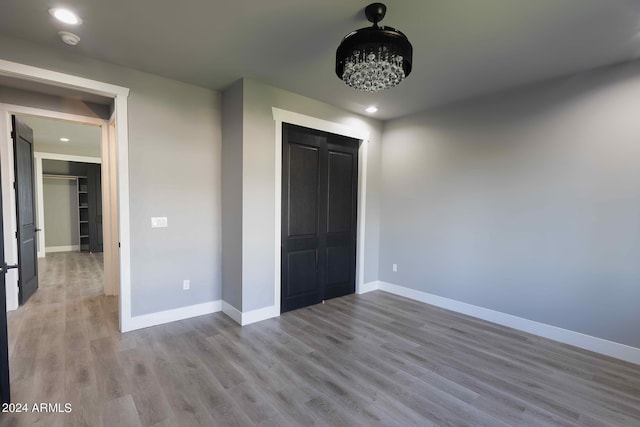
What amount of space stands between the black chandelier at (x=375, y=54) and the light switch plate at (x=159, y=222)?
2488 millimetres

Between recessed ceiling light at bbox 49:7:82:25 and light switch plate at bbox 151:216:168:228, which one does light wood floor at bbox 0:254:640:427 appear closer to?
light switch plate at bbox 151:216:168:228

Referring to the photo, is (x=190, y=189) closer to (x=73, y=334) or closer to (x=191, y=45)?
(x=191, y=45)

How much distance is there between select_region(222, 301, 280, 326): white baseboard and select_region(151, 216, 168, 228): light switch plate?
3.92 ft

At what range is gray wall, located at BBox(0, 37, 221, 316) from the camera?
309 cm

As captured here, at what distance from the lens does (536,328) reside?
3.24 metres

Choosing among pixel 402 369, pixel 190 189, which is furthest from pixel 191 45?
pixel 402 369

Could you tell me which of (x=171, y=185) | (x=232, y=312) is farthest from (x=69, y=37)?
(x=232, y=312)

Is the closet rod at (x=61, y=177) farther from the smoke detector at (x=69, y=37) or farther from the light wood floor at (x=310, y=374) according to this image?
the smoke detector at (x=69, y=37)

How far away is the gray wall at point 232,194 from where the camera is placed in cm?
332

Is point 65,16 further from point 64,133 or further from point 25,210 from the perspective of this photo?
point 64,133

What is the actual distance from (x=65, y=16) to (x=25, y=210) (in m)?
3.16

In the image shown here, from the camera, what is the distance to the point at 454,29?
2.22 metres

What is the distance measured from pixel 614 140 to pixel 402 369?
2916 millimetres

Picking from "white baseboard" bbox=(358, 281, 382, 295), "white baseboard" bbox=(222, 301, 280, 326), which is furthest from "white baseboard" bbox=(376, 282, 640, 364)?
"white baseboard" bbox=(222, 301, 280, 326)
